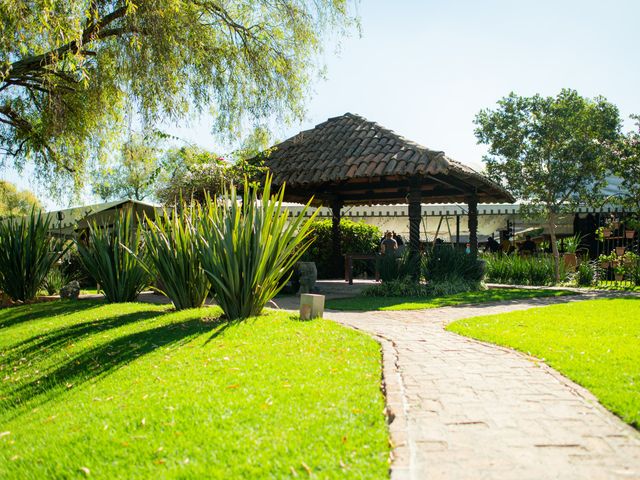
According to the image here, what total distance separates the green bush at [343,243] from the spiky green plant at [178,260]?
9266 millimetres

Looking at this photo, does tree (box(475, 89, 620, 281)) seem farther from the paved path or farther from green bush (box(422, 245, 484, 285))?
the paved path

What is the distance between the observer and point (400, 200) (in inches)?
731

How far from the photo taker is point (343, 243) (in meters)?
19.5

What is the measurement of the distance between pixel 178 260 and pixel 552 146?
13.2 metres

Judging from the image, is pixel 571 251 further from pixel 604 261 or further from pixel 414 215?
pixel 414 215

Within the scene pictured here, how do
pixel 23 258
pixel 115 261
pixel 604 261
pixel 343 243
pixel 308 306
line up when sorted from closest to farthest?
pixel 308 306 → pixel 115 261 → pixel 23 258 → pixel 604 261 → pixel 343 243

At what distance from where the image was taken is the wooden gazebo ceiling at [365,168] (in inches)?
485

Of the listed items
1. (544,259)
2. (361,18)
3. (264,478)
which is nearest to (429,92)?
(361,18)

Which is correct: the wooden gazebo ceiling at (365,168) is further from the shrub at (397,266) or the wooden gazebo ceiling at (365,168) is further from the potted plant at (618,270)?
the potted plant at (618,270)

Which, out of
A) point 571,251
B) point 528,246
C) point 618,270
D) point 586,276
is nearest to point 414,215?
point 586,276

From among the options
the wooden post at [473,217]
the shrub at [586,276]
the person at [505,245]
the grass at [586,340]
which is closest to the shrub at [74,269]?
the wooden post at [473,217]

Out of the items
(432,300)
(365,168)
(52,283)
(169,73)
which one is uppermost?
(169,73)

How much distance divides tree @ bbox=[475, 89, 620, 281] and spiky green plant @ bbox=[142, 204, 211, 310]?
450 inches

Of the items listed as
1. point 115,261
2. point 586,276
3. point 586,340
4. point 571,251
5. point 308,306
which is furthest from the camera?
point 571,251
